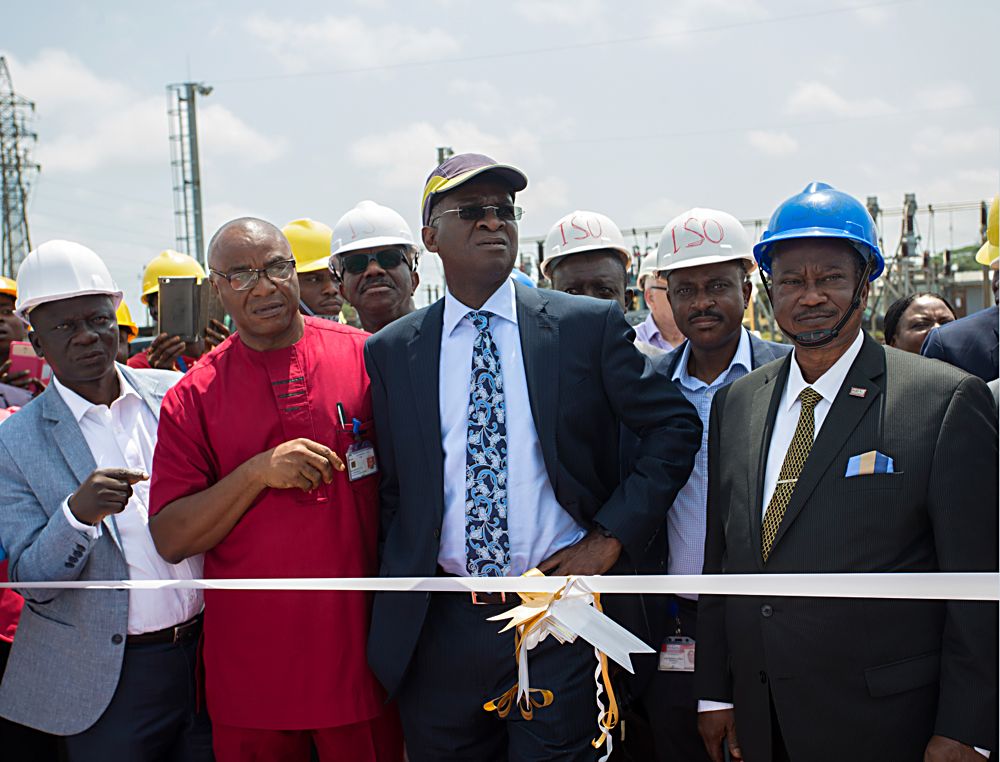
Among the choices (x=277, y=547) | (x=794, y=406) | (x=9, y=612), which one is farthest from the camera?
(x=9, y=612)

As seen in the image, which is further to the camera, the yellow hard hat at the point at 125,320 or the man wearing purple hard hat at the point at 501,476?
the yellow hard hat at the point at 125,320

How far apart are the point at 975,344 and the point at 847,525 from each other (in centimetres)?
213

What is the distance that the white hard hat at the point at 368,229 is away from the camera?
182 inches

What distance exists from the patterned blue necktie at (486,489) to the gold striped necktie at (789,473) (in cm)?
85

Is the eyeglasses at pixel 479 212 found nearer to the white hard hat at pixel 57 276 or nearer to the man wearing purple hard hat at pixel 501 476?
the man wearing purple hard hat at pixel 501 476

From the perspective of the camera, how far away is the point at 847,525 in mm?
2557

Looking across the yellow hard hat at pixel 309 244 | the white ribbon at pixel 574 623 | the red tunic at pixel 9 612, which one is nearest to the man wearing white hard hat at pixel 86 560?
the red tunic at pixel 9 612

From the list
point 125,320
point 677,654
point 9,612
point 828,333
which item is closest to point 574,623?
point 677,654

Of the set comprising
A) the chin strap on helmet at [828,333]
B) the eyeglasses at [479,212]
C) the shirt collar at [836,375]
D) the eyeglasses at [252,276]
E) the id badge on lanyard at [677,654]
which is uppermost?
the eyeglasses at [479,212]

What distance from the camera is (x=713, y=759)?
10.1 ft

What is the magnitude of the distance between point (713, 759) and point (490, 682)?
81 centimetres

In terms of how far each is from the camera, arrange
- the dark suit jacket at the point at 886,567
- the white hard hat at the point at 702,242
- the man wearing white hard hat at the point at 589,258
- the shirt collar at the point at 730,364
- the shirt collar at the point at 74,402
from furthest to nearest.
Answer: the man wearing white hard hat at the point at 589,258, the white hard hat at the point at 702,242, the shirt collar at the point at 730,364, the shirt collar at the point at 74,402, the dark suit jacket at the point at 886,567

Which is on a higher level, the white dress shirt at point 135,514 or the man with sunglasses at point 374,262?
the man with sunglasses at point 374,262

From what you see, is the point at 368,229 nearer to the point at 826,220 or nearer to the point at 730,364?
the point at 730,364
